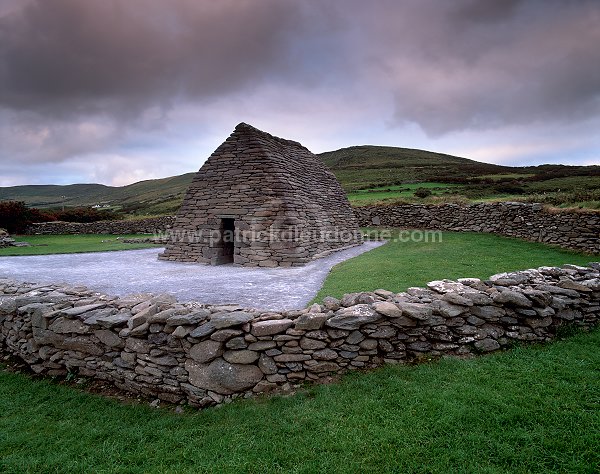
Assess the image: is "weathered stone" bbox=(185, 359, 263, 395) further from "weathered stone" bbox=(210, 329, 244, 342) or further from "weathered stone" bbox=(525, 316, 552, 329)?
"weathered stone" bbox=(525, 316, 552, 329)

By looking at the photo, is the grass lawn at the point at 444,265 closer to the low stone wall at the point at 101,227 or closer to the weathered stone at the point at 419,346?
the weathered stone at the point at 419,346

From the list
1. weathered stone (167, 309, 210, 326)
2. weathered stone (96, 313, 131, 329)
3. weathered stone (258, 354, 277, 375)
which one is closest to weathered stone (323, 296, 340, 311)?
weathered stone (258, 354, 277, 375)

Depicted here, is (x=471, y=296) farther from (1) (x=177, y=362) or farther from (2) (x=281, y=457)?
(1) (x=177, y=362)

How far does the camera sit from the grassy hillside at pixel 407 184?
26.5 meters

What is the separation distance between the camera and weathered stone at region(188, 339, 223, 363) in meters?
4.38

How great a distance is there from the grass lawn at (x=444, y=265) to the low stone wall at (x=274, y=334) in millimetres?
2462

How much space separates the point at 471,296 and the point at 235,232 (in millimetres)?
9618

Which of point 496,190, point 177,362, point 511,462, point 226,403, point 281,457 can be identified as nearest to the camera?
point 511,462

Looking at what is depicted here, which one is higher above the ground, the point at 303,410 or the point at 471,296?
the point at 471,296

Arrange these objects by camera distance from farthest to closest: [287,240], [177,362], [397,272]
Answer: [287,240]
[397,272]
[177,362]

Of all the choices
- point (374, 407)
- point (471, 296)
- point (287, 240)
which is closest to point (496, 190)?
point (287, 240)

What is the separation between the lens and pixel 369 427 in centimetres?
334

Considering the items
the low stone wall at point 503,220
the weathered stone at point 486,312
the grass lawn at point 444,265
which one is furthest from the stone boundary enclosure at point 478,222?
the weathered stone at point 486,312

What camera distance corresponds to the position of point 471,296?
492 cm
